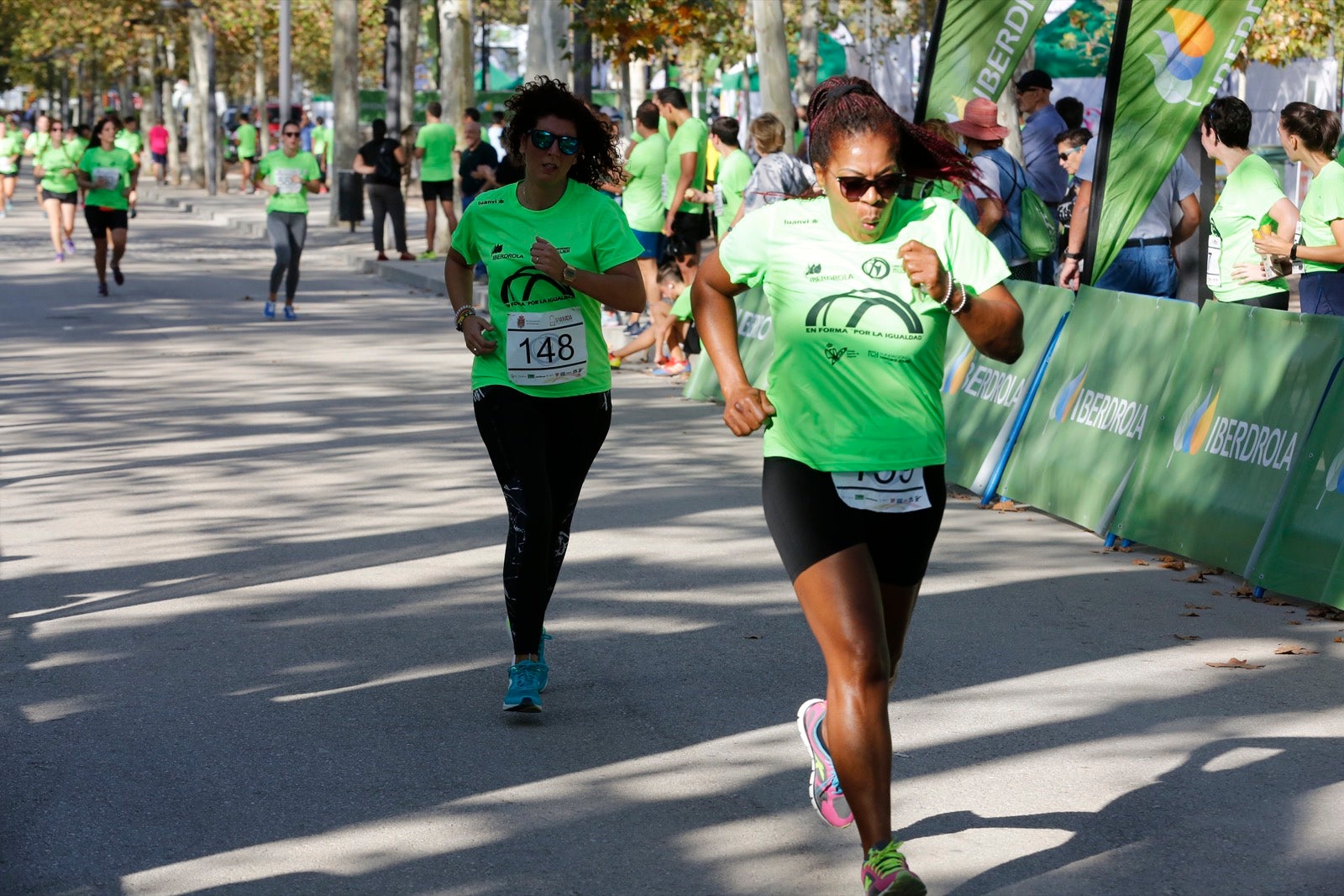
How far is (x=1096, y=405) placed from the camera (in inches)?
347

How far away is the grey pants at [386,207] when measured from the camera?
25391 mm

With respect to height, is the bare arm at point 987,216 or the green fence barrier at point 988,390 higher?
the bare arm at point 987,216

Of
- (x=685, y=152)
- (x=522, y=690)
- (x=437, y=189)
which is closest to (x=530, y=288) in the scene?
(x=522, y=690)

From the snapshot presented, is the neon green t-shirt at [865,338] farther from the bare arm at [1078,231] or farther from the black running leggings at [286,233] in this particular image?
the black running leggings at [286,233]

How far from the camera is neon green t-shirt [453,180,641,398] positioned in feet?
18.9

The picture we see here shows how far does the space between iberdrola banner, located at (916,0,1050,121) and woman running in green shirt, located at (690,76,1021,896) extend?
8541 millimetres

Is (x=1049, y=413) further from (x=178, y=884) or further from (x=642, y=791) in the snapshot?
(x=178, y=884)

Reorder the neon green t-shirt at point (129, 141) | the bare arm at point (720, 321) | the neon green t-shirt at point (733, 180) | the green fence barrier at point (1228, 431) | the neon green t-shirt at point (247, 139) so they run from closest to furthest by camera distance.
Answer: the bare arm at point (720, 321)
the green fence barrier at point (1228, 431)
the neon green t-shirt at point (733, 180)
the neon green t-shirt at point (129, 141)
the neon green t-shirt at point (247, 139)

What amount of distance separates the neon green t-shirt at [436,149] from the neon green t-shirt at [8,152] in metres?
15.8

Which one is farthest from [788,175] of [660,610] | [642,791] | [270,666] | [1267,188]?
[642,791]

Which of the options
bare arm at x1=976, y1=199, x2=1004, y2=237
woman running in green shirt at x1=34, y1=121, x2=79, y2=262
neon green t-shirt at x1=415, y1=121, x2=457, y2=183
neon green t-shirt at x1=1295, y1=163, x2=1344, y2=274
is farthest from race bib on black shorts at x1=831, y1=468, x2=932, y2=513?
woman running in green shirt at x1=34, y1=121, x2=79, y2=262

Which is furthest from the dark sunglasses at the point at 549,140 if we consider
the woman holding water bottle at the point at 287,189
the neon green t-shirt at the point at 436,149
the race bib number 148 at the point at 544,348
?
the neon green t-shirt at the point at 436,149

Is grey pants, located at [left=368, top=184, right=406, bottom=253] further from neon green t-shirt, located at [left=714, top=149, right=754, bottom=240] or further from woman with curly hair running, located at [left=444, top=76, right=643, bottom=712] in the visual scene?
woman with curly hair running, located at [left=444, top=76, right=643, bottom=712]

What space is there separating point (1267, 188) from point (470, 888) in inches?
274
